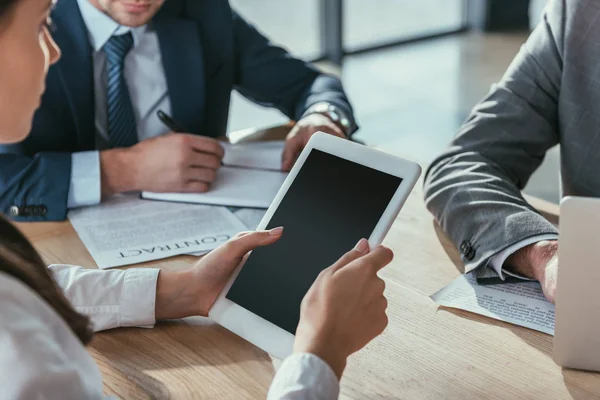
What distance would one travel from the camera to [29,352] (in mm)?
746

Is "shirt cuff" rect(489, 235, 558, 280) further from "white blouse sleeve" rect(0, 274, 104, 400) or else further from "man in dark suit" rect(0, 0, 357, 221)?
"white blouse sleeve" rect(0, 274, 104, 400)

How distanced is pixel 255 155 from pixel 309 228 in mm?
696

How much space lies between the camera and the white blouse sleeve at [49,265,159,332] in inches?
47.1

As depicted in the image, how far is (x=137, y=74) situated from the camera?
1.98 metres

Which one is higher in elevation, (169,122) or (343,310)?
(343,310)

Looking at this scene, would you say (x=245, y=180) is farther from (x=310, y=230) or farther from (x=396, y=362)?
(x=396, y=362)

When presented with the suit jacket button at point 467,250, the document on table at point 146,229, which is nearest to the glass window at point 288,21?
the document on table at point 146,229

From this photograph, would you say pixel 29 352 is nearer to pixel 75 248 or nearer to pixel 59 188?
pixel 75 248

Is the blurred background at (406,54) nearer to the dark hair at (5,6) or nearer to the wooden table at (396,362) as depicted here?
the wooden table at (396,362)

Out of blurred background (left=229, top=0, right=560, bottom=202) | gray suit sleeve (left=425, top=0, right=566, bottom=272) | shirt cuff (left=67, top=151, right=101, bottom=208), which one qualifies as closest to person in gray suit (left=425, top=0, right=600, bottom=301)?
gray suit sleeve (left=425, top=0, right=566, bottom=272)

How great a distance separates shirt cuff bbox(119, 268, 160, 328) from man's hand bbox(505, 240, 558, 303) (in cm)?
56

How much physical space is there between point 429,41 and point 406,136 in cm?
197

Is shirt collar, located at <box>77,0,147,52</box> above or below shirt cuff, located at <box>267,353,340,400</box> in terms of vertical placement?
above

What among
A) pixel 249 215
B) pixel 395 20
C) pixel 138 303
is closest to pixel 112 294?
pixel 138 303
